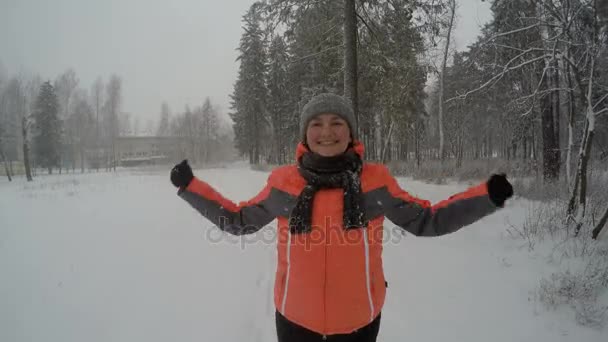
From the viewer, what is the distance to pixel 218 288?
400 cm

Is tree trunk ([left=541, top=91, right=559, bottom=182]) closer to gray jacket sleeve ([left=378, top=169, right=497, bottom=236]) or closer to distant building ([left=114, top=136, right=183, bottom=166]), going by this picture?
gray jacket sleeve ([left=378, top=169, right=497, bottom=236])

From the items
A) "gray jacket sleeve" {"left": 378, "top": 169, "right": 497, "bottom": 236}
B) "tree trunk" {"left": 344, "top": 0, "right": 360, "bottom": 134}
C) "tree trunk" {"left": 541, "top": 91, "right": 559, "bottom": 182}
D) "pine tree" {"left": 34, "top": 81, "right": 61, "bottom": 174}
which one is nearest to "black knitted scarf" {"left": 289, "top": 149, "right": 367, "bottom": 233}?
"gray jacket sleeve" {"left": 378, "top": 169, "right": 497, "bottom": 236}

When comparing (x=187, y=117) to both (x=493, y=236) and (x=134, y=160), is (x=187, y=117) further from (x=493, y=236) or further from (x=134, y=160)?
(x=493, y=236)

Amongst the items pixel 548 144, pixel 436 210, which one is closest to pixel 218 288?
pixel 436 210

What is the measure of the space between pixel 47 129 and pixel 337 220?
4304 cm

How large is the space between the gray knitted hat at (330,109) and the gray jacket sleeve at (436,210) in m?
0.45

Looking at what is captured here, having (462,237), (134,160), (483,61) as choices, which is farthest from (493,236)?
(134,160)

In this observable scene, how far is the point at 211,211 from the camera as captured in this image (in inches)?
74.8

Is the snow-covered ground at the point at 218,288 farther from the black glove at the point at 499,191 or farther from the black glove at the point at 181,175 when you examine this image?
the black glove at the point at 499,191

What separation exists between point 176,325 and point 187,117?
51045mm

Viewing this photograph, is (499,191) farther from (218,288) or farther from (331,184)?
(218,288)

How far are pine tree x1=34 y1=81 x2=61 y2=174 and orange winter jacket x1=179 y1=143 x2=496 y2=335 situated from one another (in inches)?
1596

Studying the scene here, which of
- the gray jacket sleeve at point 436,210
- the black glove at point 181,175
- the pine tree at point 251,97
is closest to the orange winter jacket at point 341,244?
the gray jacket sleeve at point 436,210

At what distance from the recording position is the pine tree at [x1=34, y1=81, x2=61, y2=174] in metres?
30.8
